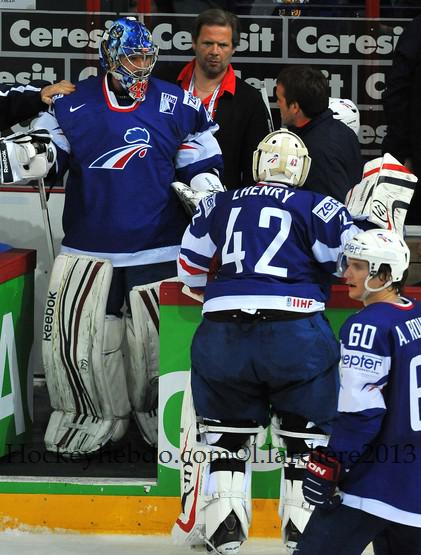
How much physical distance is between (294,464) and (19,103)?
69.0 inches

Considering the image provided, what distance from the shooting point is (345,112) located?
5262 millimetres

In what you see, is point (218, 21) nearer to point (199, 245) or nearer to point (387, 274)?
point (199, 245)

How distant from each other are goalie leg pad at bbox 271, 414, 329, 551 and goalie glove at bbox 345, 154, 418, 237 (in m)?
0.66

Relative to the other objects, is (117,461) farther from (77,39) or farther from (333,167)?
(77,39)

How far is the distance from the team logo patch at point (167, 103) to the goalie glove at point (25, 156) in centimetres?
41

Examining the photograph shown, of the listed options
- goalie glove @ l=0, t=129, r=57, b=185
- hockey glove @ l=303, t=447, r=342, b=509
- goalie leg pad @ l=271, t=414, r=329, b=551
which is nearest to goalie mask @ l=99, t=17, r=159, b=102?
goalie glove @ l=0, t=129, r=57, b=185

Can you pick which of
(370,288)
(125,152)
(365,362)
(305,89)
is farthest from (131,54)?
(365,362)

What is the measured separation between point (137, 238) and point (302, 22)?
4.88 feet

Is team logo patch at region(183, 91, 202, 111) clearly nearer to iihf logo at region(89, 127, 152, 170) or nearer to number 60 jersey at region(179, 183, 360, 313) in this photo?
iihf logo at region(89, 127, 152, 170)

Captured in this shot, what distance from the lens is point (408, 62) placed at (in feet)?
17.6

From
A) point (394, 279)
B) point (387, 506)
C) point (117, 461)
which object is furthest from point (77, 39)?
point (387, 506)

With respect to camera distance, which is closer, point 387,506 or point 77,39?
point 387,506

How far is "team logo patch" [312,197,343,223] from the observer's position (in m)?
3.95

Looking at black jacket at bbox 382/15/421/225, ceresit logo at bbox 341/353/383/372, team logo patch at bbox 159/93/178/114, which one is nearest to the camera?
ceresit logo at bbox 341/353/383/372
